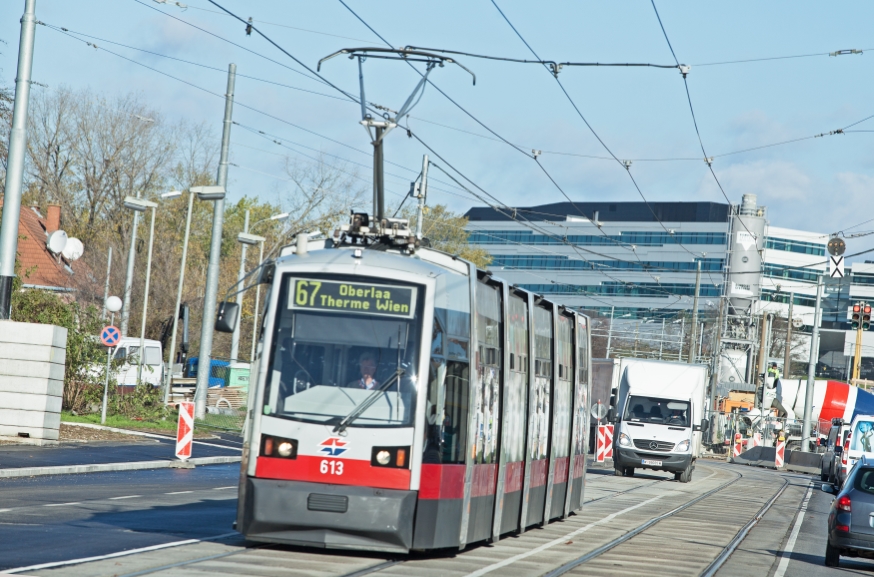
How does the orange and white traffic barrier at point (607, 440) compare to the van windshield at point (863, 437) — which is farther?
the van windshield at point (863, 437)

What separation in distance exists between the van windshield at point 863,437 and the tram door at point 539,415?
74.0 feet

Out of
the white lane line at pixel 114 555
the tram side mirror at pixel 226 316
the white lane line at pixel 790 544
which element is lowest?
the white lane line at pixel 790 544

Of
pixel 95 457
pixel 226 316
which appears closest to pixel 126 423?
pixel 95 457

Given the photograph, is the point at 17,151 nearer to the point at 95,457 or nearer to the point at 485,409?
the point at 95,457

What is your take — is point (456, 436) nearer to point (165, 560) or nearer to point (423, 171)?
point (165, 560)

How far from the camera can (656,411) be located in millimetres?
35219

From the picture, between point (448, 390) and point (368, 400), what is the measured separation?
92cm

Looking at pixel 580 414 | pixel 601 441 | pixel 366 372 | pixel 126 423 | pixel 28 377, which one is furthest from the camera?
pixel 601 441

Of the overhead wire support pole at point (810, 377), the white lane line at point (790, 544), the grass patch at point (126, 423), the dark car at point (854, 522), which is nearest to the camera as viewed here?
the white lane line at point (790, 544)

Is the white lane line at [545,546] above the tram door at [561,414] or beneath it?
beneath

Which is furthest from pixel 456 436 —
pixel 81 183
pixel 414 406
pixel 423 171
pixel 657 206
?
pixel 657 206

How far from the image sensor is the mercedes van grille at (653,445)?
34.5 meters

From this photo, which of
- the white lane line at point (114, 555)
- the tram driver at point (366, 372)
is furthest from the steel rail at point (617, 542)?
the white lane line at point (114, 555)

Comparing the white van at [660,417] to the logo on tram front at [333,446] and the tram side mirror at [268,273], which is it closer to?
the tram side mirror at [268,273]
